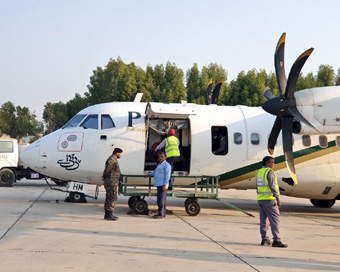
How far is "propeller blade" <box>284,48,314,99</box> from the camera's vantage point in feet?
43.9

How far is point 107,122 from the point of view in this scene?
16.5 m

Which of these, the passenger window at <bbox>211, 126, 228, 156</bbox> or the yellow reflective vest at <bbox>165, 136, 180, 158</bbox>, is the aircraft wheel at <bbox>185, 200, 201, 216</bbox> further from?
the passenger window at <bbox>211, 126, 228, 156</bbox>

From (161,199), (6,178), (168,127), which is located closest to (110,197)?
(161,199)

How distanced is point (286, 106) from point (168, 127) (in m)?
4.54

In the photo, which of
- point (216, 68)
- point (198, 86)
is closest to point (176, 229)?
point (198, 86)

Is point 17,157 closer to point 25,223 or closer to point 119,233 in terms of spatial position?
point 25,223

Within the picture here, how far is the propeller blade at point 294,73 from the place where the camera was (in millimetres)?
13391

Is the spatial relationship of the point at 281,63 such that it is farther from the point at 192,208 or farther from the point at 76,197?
the point at 76,197

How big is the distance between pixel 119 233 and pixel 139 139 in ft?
17.5

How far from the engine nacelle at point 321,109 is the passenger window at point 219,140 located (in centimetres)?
346

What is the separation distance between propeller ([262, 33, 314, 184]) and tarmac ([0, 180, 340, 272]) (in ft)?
7.53

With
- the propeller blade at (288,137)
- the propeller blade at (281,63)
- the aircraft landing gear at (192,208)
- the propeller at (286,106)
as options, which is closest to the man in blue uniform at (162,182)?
the aircraft landing gear at (192,208)

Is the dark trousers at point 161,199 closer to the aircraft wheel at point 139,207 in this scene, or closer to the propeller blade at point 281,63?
the aircraft wheel at point 139,207

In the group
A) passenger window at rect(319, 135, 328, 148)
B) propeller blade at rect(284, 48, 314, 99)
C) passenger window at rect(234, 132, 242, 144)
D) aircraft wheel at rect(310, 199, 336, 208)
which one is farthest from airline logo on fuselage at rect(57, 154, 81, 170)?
aircraft wheel at rect(310, 199, 336, 208)
